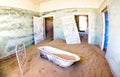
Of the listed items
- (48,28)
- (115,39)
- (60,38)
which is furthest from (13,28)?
(115,39)

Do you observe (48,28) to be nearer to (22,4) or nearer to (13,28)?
(22,4)

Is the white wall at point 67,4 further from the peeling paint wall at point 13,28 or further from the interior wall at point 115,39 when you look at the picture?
the interior wall at point 115,39

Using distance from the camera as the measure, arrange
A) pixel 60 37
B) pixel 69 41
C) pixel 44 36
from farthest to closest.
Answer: pixel 44 36, pixel 60 37, pixel 69 41

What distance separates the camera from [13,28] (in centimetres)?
599

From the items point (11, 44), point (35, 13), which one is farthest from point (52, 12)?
point (11, 44)

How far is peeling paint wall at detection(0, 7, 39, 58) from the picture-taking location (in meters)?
5.39

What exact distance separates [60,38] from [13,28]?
9.44 ft

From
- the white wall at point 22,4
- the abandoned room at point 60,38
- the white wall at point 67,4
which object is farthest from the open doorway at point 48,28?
the white wall at point 22,4

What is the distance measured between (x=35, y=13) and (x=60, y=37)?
2.23 m

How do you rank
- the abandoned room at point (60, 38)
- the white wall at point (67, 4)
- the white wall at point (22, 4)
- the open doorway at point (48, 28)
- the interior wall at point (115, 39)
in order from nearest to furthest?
1. the interior wall at point (115, 39)
2. the abandoned room at point (60, 38)
3. the white wall at point (22, 4)
4. the white wall at point (67, 4)
5. the open doorway at point (48, 28)

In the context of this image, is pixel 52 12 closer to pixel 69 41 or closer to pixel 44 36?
pixel 44 36

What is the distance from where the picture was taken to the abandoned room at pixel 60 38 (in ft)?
11.5

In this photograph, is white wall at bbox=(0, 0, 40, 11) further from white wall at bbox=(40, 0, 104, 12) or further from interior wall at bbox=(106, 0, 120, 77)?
interior wall at bbox=(106, 0, 120, 77)

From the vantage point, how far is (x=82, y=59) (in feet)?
14.2
